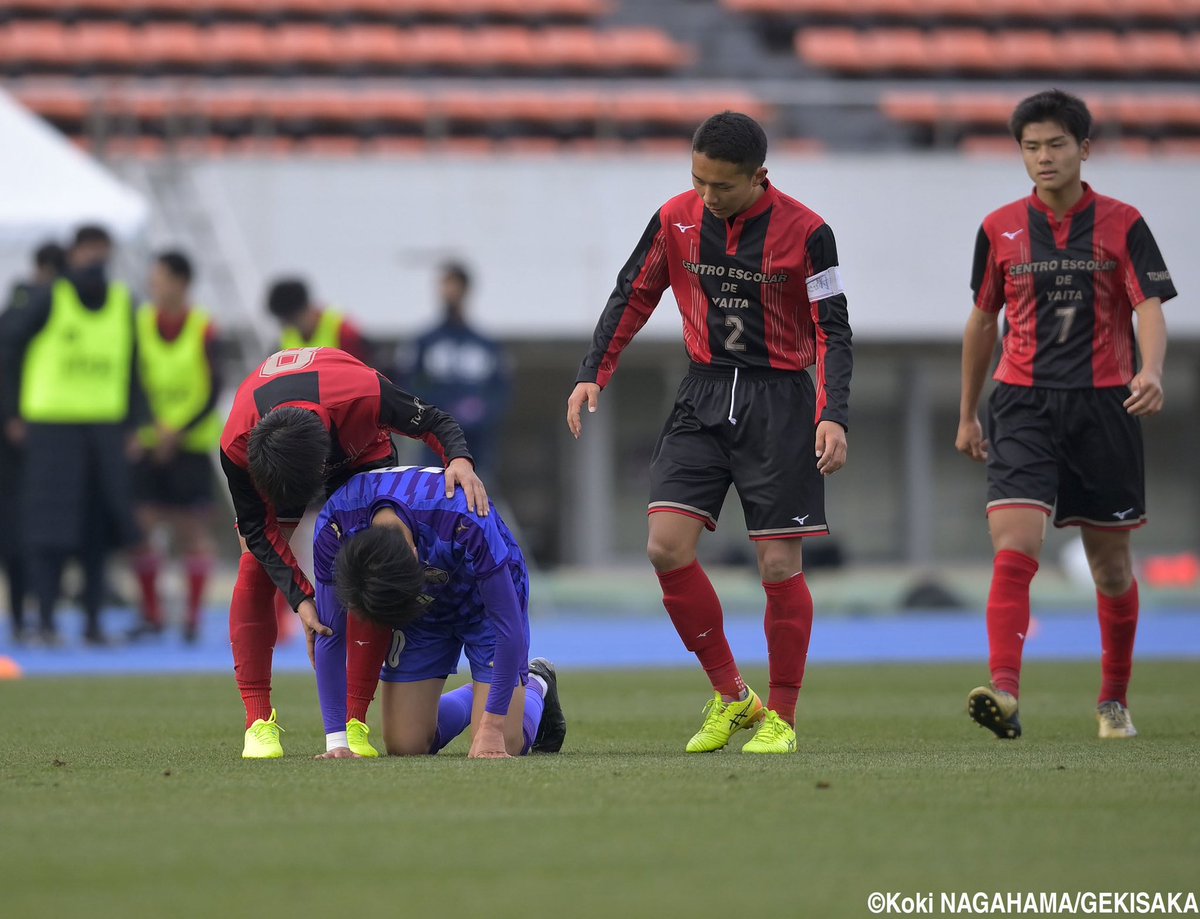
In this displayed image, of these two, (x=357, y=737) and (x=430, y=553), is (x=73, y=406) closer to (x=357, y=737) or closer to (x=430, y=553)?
(x=357, y=737)

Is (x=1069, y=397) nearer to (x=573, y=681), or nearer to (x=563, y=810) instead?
(x=563, y=810)

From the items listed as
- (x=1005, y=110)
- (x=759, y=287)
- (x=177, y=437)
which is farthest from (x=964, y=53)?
(x=759, y=287)

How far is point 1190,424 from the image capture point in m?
19.6

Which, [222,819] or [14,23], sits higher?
[14,23]

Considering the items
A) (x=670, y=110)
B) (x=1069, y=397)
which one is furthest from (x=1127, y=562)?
(x=670, y=110)

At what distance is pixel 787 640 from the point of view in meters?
5.08

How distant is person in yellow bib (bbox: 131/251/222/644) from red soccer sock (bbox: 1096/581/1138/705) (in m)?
6.26

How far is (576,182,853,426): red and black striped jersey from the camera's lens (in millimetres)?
4961

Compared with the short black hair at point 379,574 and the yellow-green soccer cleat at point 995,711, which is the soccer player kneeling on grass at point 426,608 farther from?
the yellow-green soccer cleat at point 995,711

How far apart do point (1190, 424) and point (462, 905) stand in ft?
60.1

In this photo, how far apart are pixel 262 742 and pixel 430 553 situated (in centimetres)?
68

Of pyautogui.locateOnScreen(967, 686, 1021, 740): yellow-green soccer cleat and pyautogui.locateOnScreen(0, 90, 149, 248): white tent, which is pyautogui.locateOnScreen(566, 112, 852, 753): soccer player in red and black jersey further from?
pyautogui.locateOnScreen(0, 90, 149, 248): white tent

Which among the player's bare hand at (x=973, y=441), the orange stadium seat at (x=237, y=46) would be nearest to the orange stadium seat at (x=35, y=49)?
the orange stadium seat at (x=237, y=46)


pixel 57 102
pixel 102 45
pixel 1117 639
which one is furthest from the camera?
pixel 102 45
